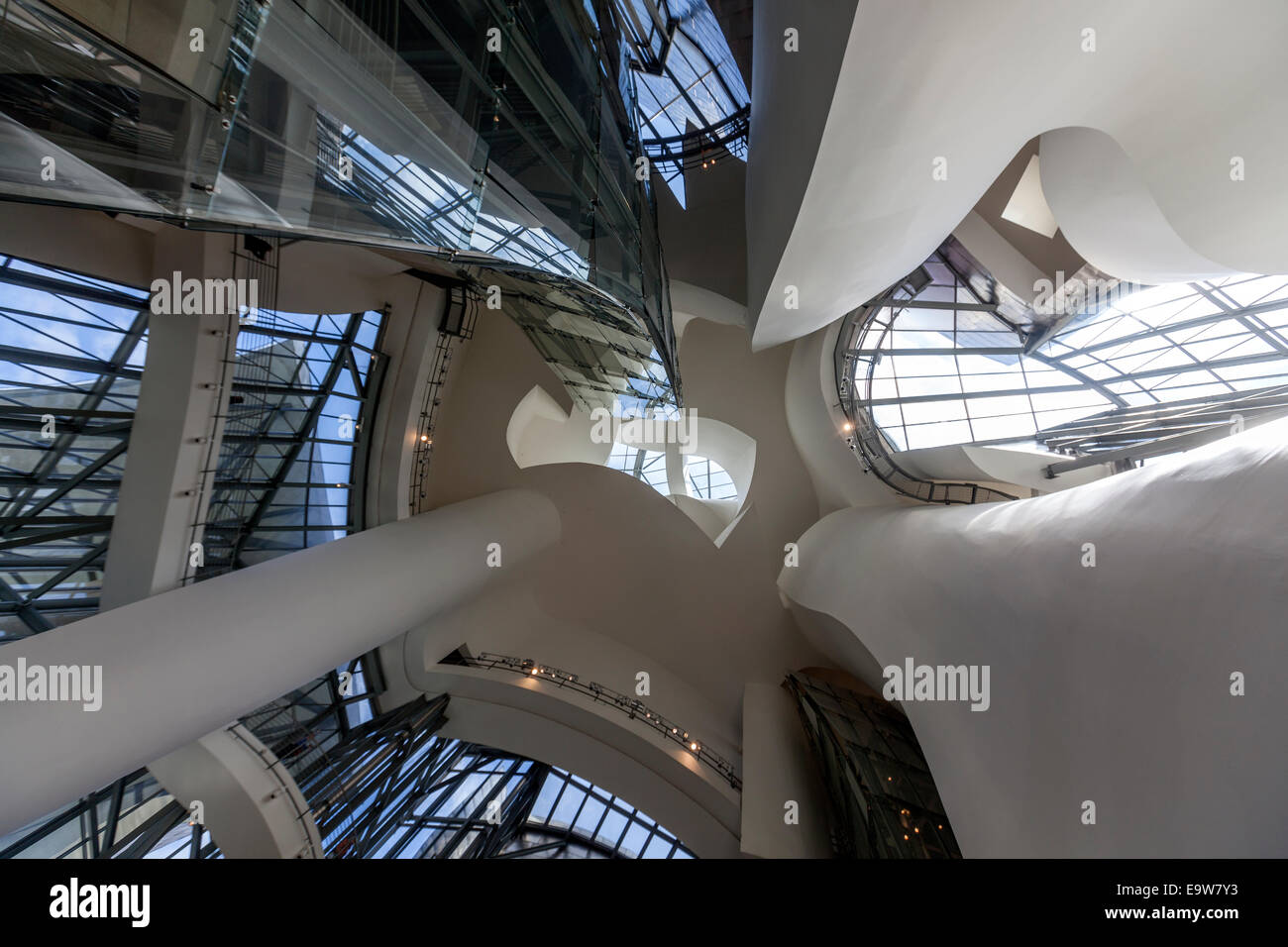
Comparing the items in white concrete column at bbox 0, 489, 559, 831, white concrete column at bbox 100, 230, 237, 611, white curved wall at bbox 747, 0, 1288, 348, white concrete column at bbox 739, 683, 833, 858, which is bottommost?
white concrete column at bbox 739, 683, 833, 858

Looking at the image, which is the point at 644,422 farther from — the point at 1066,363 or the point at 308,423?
the point at 1066,363

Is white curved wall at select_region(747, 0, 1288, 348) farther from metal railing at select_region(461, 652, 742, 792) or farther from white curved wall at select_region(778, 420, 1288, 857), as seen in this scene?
metal railing at select_region(461, 652, 742, 792)

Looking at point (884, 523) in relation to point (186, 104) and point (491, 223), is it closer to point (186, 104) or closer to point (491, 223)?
point (491, 223)

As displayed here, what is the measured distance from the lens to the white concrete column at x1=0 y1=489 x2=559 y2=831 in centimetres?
494

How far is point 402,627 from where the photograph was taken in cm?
970

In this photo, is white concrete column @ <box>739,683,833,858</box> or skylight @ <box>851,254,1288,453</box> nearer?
skylight @ <box>851,254,1288,453</box>

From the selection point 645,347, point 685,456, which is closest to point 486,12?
point 645,347

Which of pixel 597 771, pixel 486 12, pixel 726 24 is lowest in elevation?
pixel 597 771

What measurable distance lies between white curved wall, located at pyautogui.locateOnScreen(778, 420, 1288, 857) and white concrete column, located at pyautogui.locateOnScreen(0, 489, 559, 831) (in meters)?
7.91

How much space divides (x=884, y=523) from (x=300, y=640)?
960 centimetres

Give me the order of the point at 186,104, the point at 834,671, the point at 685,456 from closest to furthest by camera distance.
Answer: the point at 186,104 → the point at 834,671 → the point at 685,456

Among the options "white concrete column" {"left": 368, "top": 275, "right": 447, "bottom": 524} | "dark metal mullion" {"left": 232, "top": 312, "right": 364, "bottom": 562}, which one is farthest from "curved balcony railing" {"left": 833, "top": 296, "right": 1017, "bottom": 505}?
"dark metal mullion" {"left": 232, "top": 312, "right": 364, "bottom": 562}

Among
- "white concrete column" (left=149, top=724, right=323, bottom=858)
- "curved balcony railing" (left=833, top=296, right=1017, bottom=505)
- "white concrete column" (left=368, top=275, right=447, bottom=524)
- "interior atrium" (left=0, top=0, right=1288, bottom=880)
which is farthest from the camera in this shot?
"white concrete column" (left=368, top=275, right=447, bottom=524)

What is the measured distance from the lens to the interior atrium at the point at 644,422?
3.83 m
